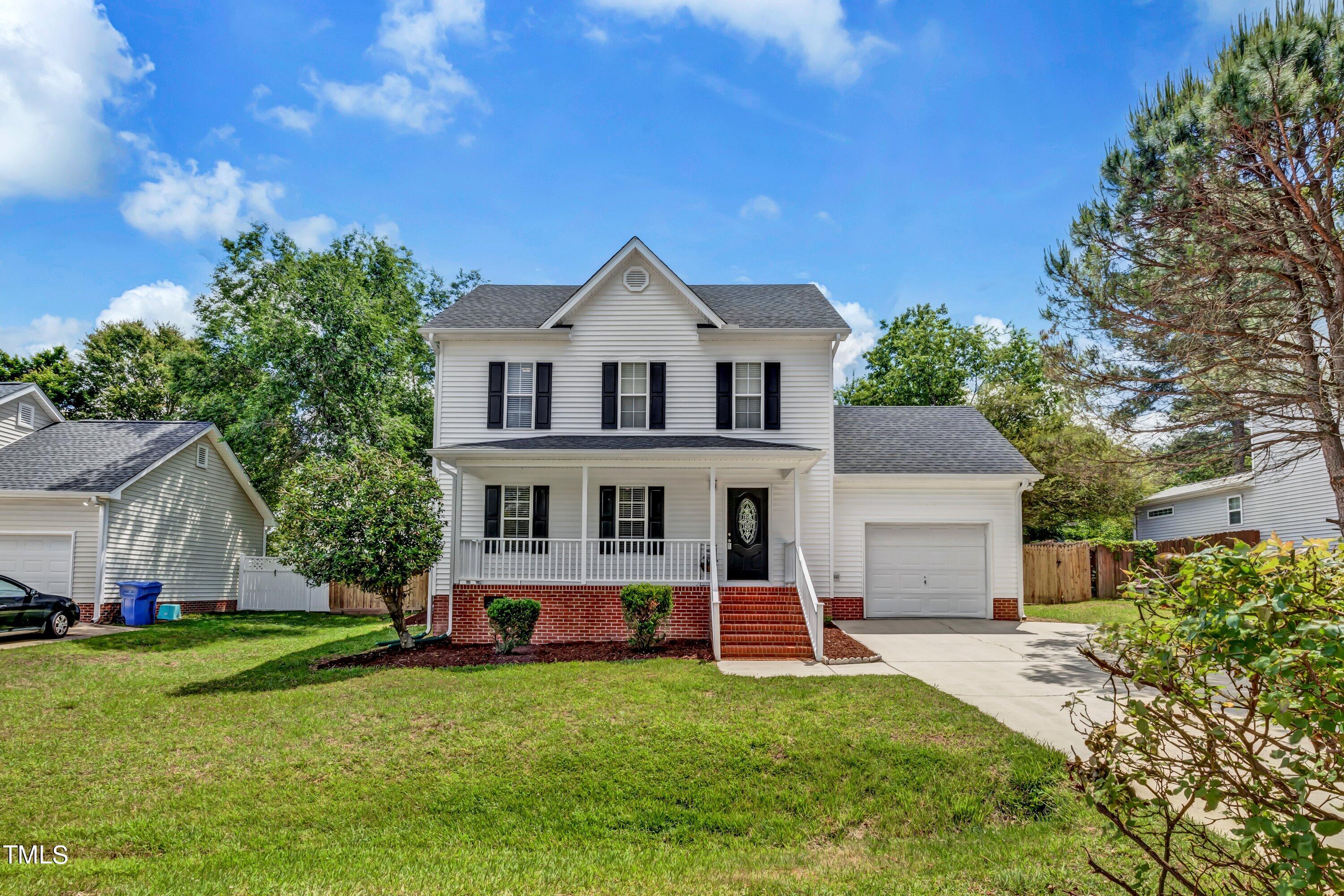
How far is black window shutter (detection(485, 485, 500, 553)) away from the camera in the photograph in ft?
50.9

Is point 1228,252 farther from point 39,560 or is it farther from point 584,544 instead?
point 39,560


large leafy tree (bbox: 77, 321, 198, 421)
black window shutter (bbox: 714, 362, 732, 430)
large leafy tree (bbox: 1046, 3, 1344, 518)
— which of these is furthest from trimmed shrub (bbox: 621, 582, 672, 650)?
large leafy tree (bbox: 77, 321, 198, 421)

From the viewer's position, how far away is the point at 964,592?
16.6 meters

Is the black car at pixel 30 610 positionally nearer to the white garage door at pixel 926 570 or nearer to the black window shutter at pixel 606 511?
the black window shutter at pixel 606 511

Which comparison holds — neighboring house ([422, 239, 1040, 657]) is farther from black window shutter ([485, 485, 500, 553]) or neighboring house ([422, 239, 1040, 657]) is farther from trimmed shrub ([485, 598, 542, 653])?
trimmed shrub ([485, 598, 542, 653])

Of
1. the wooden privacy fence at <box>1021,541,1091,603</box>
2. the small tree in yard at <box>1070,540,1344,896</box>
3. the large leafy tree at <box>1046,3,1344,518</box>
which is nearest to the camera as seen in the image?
the small tree in yard at <box>1070,540,1344,896</box>

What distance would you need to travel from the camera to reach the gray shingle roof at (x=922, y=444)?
1658cm

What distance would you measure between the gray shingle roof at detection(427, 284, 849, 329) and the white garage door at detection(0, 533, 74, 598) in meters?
11.0

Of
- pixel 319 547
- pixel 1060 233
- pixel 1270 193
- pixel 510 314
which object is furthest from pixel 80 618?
pixel 1270 193

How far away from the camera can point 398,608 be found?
12.6 metres

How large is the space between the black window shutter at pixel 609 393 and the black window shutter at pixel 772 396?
132 inches

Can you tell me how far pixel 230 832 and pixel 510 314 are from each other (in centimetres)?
1277

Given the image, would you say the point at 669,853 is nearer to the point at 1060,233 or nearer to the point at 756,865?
the point at 756,865

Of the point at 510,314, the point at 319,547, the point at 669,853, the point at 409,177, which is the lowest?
the point at 669,853
